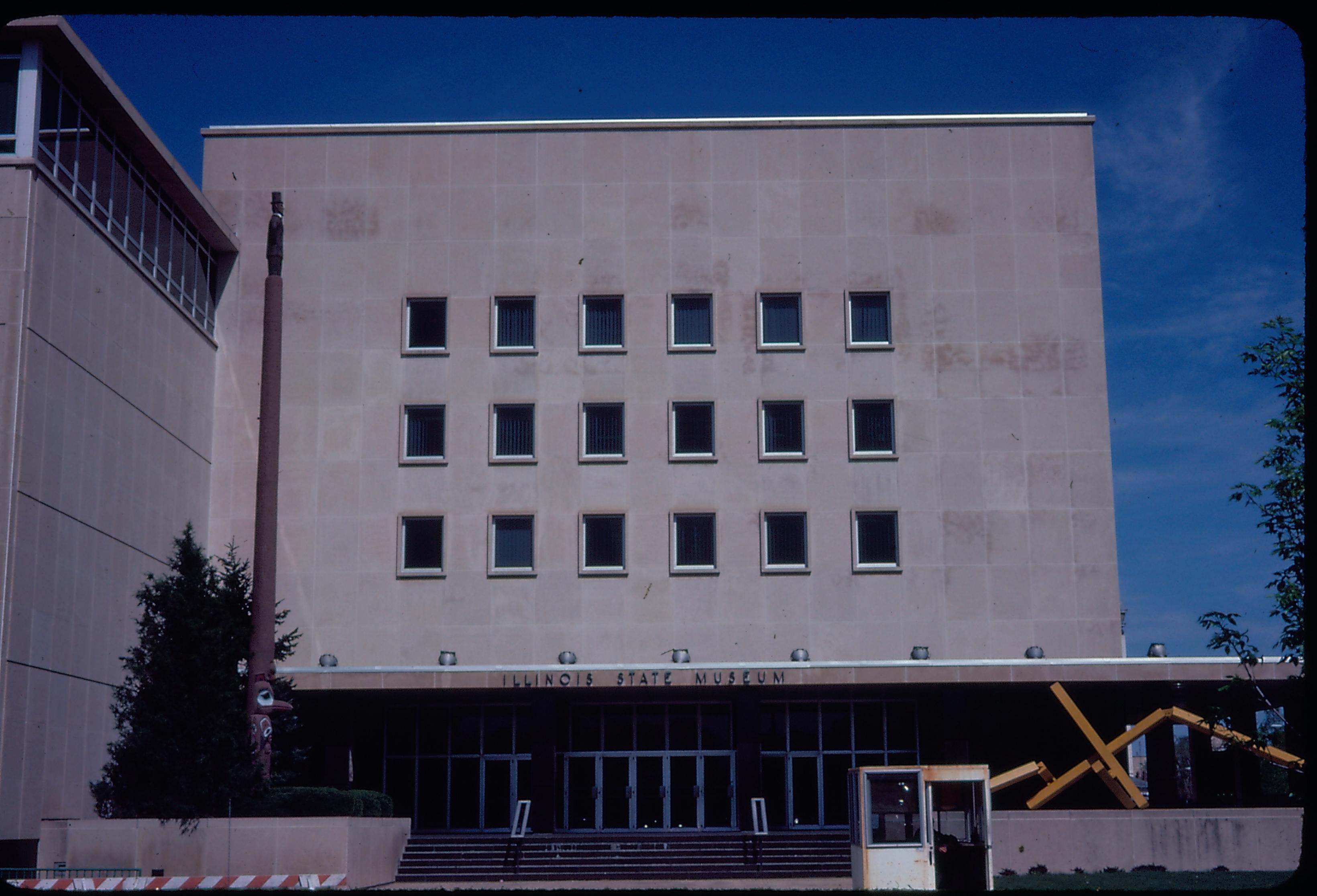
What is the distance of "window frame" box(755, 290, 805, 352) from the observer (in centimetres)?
4062

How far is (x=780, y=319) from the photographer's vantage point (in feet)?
135

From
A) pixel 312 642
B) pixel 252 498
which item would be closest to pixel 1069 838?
pixel 312 642

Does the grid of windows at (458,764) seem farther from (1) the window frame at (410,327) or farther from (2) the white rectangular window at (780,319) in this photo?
(2) the white rectangular window at (780,319)

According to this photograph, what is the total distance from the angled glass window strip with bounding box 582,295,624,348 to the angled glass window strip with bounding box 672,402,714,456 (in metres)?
2.55

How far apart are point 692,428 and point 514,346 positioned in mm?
5463

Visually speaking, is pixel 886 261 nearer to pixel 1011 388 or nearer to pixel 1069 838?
pixel 1011 388

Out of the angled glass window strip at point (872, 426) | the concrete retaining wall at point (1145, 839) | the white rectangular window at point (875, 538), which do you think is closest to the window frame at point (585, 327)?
the angled glass window strip at point (872, 426)

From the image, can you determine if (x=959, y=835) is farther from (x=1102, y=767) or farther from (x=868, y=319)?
(x=868, y=319)

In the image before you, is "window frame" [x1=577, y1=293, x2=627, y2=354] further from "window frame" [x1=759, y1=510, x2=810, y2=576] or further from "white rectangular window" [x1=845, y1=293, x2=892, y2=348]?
"white rectangular window" [x1=845, y1=293, x2=892, y2=348]

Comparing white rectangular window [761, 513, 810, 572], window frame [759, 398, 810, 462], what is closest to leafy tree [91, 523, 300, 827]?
white rectangular window [761, 513, 810, 572]

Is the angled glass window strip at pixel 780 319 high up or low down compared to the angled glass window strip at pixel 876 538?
up

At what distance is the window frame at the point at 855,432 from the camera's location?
40.0m

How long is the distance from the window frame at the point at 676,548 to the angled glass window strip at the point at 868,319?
650 centimetres

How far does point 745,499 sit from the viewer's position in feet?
131
